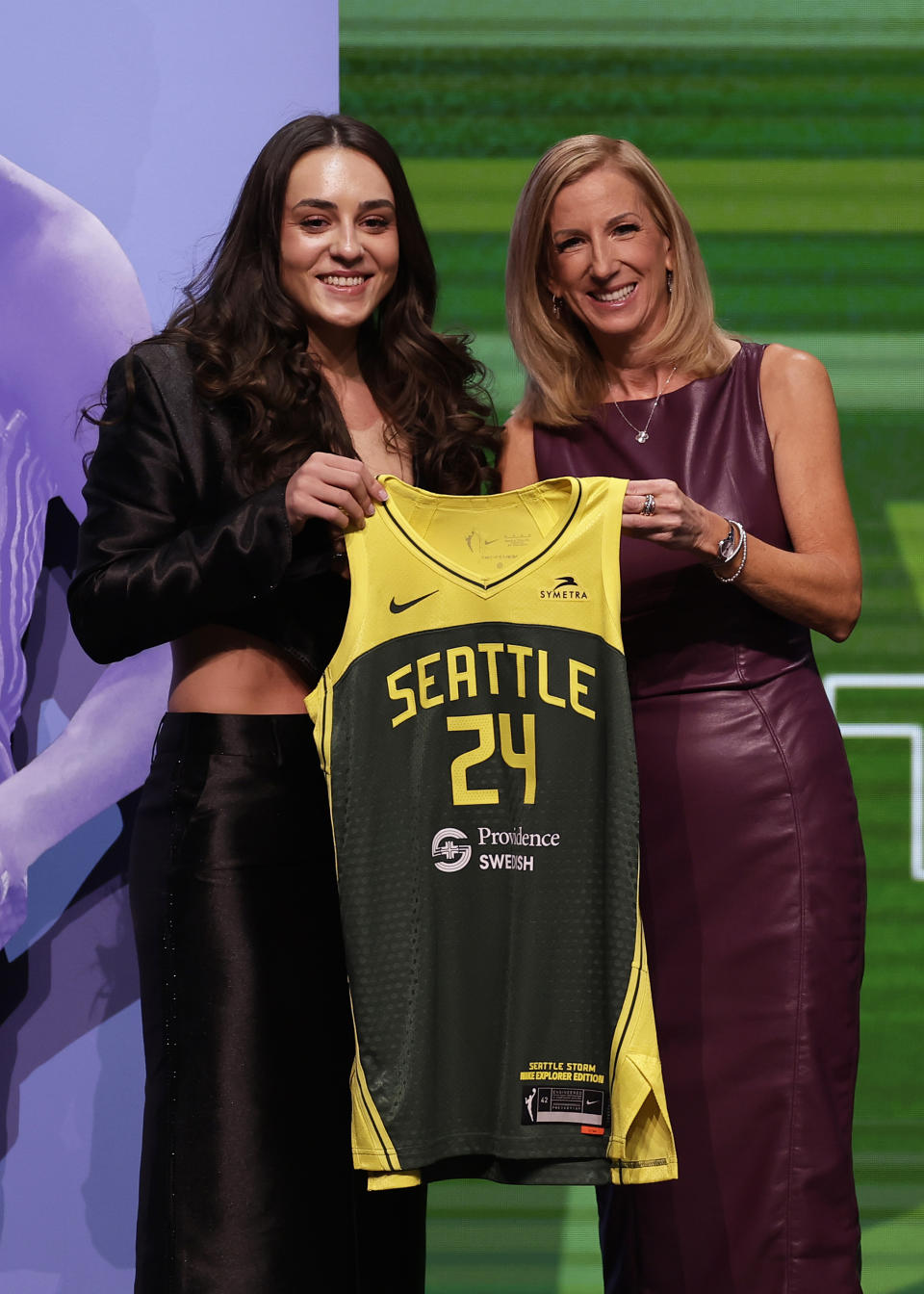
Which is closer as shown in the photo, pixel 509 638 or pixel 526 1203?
pixel 509 638

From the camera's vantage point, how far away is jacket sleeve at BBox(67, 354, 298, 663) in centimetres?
158

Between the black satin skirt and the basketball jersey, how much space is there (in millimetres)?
123

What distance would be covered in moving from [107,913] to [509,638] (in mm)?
1212

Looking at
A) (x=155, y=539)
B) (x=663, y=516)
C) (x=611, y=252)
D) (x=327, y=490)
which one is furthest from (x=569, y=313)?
(x=155, y=539)

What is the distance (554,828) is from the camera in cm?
162

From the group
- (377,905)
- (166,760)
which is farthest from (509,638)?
(166,760)

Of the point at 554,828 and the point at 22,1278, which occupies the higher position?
the point at 554,828

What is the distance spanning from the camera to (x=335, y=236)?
5.77 ft

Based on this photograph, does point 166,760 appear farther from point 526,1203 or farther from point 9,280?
point 526,1203

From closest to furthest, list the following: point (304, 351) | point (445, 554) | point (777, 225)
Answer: point (445, 554) < point (304, 351) < point (777, 225)

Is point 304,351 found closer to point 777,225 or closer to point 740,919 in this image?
point 740,919

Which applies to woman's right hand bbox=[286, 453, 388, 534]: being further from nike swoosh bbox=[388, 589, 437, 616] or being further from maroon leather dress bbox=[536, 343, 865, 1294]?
maroon leather dress bbox=[536, 343, 865, 1294]

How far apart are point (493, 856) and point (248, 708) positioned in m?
0.36

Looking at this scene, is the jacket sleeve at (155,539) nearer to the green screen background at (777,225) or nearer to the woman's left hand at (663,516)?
the woman's left hand at (663,516)
